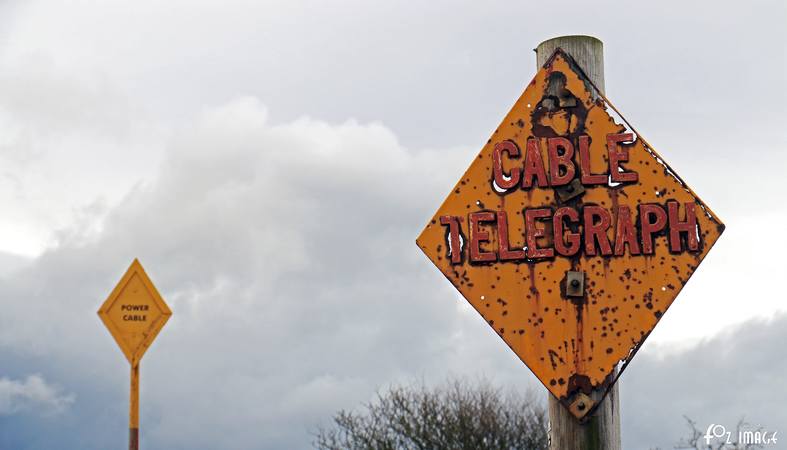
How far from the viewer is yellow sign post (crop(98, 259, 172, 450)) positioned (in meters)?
8.48

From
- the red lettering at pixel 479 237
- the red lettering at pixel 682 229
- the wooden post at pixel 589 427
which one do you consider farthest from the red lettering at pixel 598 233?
the wooden post at pixel 589 427

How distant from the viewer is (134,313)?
8.62m

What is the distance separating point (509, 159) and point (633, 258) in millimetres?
610

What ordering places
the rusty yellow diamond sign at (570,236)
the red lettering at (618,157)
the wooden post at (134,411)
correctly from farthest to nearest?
the wooden post at (134,411) < the red lettering at (618,157) < the rusty yellow diamond sign at (570,236)

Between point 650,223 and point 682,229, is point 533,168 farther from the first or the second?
point 682,229

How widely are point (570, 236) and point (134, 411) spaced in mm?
5601

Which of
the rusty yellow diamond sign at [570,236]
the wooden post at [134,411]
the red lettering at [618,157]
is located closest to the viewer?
the rusty yellow diamond sign at [570,236]

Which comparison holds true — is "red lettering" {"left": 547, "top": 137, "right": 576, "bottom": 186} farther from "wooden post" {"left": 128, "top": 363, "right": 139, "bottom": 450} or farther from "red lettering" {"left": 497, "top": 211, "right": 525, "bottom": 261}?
"wooden post" {"left": 128, "top": 363, "right": 139, "bottom": 450}

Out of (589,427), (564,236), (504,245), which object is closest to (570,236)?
(564,236)

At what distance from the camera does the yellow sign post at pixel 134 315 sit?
8.48 meters

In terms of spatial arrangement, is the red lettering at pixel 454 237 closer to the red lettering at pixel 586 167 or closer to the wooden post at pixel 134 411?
the red lettering at pixel 586 167

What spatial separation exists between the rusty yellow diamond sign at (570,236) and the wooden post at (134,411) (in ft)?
17.1

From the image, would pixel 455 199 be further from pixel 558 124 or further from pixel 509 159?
pixel 558 124

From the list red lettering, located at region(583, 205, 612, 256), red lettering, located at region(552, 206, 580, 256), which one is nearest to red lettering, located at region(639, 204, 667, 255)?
red lettering, located at region(583, 205, 612, 256)
